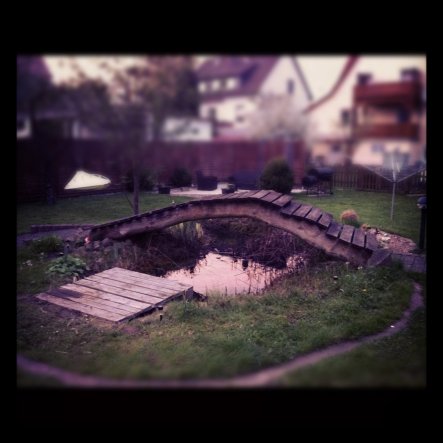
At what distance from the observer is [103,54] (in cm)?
259

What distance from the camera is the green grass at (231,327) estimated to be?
10.9ft

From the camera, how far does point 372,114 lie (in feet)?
10.5

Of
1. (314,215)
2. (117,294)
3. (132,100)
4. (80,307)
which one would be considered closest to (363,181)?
(314,215)

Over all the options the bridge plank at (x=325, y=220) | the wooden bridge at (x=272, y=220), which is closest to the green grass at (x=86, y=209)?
the wooden bridge at (x=272, y=220)

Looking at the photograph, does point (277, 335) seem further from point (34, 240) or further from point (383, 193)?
point (34, 240)

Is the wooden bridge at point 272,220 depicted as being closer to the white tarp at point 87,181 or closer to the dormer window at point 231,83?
the white tarp at point 87,181

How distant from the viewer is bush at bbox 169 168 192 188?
379cm

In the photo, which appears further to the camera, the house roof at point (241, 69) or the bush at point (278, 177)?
the bush at point (278, 177)

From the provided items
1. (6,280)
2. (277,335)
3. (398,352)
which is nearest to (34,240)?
(6,280)

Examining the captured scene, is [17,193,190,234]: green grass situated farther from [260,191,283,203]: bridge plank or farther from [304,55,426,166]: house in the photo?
[304,55,426,166]: house

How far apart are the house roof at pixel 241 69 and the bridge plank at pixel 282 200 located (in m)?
1.65
